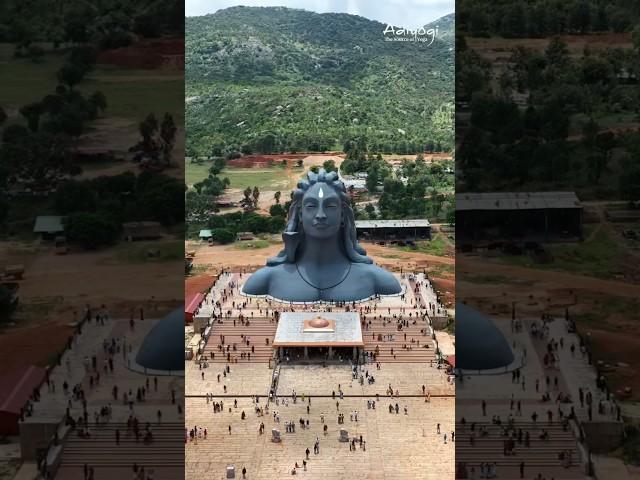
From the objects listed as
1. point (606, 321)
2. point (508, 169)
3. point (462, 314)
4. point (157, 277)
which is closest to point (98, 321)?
point (157, 277)

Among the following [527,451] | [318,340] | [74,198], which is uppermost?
[74,198]

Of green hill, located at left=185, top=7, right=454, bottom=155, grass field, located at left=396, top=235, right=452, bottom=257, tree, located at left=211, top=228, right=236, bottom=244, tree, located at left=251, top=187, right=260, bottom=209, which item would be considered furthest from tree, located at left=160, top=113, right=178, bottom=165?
green hill, located at left=185, top=7, right=454, bottom=155

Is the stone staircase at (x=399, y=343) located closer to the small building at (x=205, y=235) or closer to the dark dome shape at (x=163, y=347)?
the dark dome shape at (x=163, y=347)

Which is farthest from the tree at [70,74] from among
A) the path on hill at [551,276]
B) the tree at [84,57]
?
the path on hill at [551,276]

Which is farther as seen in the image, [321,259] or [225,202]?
[225,202]

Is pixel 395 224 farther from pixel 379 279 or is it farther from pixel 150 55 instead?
pixel 150 55

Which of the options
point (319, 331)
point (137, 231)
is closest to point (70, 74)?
point (137, 231)

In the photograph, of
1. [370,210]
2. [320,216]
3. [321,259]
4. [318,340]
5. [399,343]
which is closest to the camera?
[318,340]
